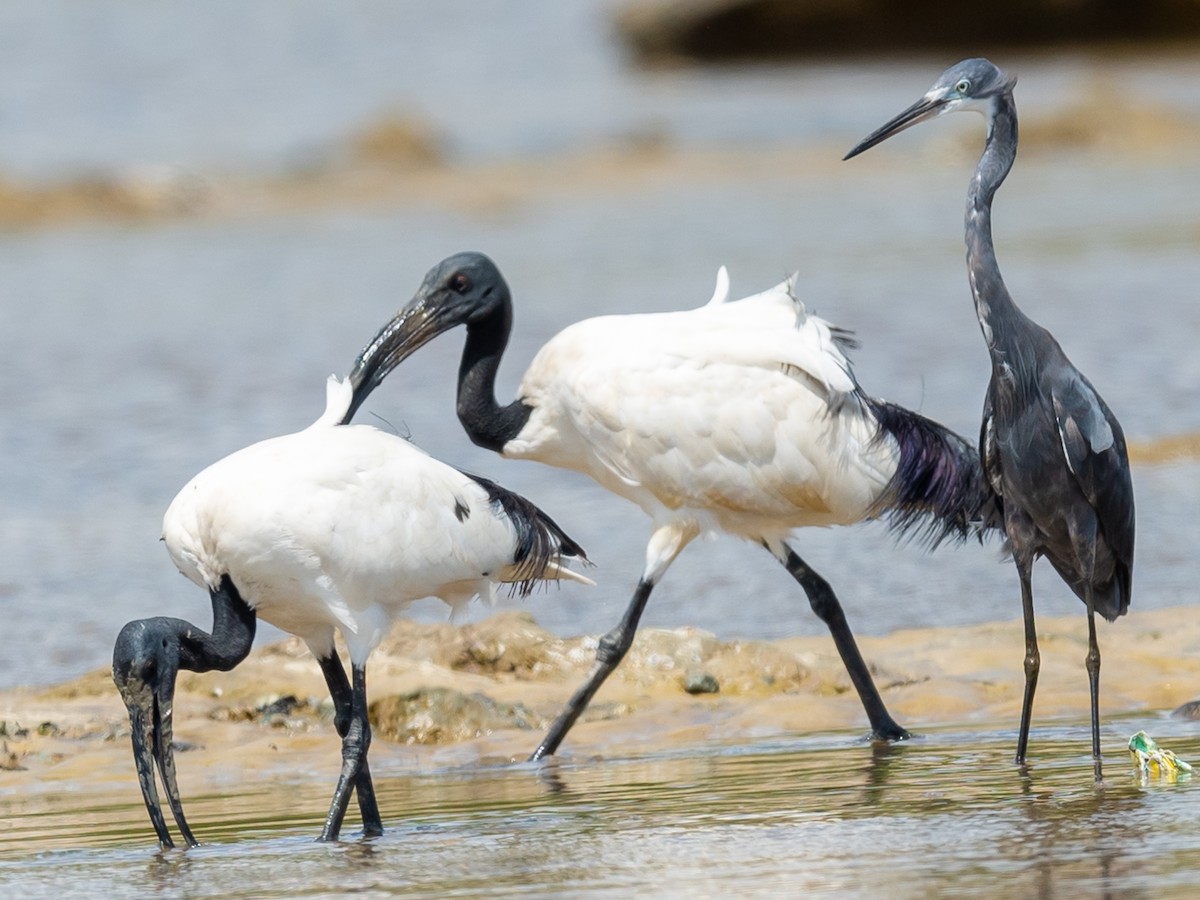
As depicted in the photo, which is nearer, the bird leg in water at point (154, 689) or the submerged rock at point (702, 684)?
the bird leg in water at point (154, 689)

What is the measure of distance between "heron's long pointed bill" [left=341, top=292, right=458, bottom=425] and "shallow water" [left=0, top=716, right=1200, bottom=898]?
146 centimetres

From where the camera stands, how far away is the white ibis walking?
7695 mm

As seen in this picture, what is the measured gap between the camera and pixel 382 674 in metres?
8.10

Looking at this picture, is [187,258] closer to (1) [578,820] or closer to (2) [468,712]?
(2) [468,712]

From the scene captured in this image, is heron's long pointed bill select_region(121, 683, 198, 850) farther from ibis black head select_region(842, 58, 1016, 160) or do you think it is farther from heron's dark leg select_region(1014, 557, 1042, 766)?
ibis black head select_region(842, 58, 1016, 160)

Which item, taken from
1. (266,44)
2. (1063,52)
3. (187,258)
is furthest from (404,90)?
(187,258)

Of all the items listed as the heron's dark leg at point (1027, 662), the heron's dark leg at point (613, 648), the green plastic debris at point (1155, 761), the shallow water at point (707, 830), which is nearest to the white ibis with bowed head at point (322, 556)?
the shallow water at point (707, 830)

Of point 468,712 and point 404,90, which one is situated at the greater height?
point 404,90

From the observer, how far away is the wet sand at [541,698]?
7469 millimetres

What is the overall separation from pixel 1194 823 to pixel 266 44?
113 feet

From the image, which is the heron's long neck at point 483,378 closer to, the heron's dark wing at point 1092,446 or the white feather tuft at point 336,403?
the white feather tuft at point 336,403

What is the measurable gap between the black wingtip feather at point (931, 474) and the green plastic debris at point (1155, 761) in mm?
1528

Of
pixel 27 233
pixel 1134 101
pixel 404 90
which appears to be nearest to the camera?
pixel 27 233

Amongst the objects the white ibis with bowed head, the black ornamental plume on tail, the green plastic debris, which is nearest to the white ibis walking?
the black ornamental plume on tail
